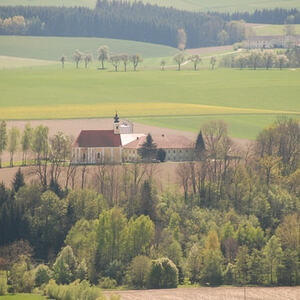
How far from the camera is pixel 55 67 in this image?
7628 inches

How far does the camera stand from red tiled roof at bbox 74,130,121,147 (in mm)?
101875

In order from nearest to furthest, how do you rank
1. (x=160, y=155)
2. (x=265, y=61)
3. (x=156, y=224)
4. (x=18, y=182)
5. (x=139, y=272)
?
(x=139, y=272), (x=156, y=224), (x=18, y=182), (x=160, y=155), (x=265, y=61)

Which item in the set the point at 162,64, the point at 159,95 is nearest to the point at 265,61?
the point at 162,64

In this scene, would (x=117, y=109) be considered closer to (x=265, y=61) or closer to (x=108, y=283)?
(x=265, y=61)

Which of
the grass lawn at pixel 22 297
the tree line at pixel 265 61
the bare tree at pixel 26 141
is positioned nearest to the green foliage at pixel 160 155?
the bare tree at pixel 26 141

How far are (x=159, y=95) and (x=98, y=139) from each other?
171ft

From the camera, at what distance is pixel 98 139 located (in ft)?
337

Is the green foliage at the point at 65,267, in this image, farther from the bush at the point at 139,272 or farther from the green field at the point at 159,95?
the green field at the point at 159,95

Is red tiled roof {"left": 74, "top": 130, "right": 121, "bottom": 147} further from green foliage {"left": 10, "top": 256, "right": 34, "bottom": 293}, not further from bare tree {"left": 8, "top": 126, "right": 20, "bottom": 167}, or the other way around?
green foliage {"left": 10, "top": 256, "right": 34, "bottom": 293}

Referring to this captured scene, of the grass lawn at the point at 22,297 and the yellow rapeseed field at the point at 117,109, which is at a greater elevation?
the yellow rapeseed field at the point at 117,109

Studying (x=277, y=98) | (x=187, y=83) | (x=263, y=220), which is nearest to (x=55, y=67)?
(x=187, y=83)

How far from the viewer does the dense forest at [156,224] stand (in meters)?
71.4

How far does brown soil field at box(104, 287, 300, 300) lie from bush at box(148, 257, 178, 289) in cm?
113

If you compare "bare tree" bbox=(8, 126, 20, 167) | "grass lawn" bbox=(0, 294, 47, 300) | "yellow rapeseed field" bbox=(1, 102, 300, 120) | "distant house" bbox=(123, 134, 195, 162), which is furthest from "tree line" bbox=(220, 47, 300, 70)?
"grass lawn" bbox=(0, 294, 47, 300)
